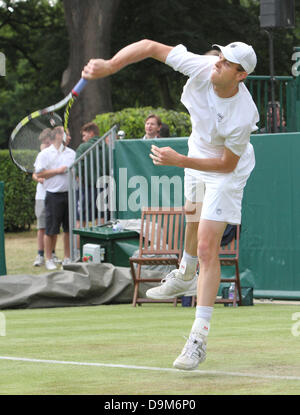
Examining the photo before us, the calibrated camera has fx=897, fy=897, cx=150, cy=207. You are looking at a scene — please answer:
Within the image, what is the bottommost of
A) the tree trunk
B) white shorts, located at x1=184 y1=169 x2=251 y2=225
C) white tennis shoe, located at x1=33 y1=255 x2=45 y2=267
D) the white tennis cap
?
white tennis shoe, located at x1=33 y1=255 x2=45 y2=267

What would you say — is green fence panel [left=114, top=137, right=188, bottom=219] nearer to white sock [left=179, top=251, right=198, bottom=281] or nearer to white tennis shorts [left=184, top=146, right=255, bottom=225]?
white sock [left=179, top=251, right=198, bottom=281]

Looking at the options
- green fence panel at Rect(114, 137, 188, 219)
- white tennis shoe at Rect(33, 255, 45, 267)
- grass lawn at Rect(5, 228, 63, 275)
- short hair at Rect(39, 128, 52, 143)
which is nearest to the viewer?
short hair at Rect(39, 128, 52, 143)

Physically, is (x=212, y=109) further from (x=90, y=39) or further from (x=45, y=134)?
(x=90, y=39)

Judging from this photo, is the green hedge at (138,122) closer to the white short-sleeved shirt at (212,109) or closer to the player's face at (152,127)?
the player's face at (152,127)

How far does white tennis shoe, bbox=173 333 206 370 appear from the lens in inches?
218

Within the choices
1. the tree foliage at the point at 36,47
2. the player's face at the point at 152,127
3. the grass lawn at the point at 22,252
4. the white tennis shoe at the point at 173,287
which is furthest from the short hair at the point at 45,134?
the tree foliage at the point at 36,47

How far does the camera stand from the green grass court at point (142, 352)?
5.22 metres

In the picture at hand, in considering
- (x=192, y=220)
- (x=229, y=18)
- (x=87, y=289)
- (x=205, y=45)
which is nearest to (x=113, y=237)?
(x=87, y=289)

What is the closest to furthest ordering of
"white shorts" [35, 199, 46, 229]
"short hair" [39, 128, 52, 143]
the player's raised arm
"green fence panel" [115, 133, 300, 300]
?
the player's raised arm, "short hair" [39, 128, 52, 143], "green fence panel" [115, 133, 300, 300], "white shorts" [35, 199, 46, 229]

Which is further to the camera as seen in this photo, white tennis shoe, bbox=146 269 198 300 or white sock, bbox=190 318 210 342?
white tennis shoe, bbox=146 269 198 300

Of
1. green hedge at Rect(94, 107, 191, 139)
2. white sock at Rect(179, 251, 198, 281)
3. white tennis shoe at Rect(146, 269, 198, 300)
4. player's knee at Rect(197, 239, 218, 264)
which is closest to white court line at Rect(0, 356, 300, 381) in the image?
player's knee at Rect(197, 239, 218, 264)

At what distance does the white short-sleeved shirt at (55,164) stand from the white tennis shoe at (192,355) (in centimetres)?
784

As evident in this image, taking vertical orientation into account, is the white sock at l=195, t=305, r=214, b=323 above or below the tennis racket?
below

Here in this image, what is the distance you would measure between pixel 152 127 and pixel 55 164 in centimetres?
221
